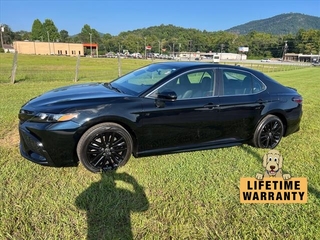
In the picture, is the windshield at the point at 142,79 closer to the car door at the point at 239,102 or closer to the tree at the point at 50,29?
the car door at the point at 239,102

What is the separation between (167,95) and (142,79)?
3.01 feet

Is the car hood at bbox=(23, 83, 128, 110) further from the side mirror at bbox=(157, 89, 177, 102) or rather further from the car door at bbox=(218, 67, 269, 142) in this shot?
the car door at bbox=(218, 67, 269, 142)

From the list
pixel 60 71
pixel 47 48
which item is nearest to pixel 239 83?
pixel 60 71

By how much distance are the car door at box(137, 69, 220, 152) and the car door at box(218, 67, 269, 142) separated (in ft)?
0.53

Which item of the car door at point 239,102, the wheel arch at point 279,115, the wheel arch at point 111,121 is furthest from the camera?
the wheel arch at point 279,115

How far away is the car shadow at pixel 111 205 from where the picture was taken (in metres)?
2.36

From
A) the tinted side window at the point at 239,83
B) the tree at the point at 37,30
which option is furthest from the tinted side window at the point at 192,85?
the tree at the point at 37,30

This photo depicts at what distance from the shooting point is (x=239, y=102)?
4039 mm

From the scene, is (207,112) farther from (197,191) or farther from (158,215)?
(158,215)

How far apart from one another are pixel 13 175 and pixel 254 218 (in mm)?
2853

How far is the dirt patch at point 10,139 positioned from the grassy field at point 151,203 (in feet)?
0.56

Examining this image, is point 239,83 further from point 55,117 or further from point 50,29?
point 50,29

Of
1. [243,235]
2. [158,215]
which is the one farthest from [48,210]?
[243,235]

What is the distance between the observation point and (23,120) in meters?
3.34
